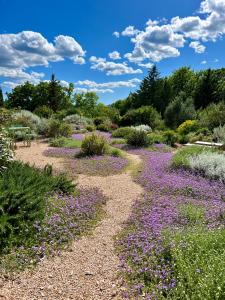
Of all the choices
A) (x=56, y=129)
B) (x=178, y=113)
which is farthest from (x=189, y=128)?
(x=56, y=129)

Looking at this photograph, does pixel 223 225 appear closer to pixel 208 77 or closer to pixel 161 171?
pixel 161 171

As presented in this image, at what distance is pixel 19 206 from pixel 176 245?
8.73 ft

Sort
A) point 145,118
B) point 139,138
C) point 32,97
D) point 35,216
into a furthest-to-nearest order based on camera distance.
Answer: point 32,97 < point 145,118 < point 139,138 < point 35,216

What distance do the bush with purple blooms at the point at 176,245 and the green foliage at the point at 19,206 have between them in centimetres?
159

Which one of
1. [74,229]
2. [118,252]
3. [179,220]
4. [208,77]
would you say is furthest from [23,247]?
[208,77]

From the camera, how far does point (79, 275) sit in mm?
3699

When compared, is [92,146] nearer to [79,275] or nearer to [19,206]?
[19,206]

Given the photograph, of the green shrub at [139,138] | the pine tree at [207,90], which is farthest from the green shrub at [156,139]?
the pine tree at [207,90]

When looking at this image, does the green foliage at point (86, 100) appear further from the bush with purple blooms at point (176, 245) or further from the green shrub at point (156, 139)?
the bush with purple blooms at point (176, 245)

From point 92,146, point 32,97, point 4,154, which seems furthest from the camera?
point 32,97

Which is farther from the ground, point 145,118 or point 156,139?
point 145,118

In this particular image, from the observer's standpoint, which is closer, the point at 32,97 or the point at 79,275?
the point at 79,275

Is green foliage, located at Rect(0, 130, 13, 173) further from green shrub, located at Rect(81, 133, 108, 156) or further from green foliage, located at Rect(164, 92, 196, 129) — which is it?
green foliage, located at Rect(164, 92, 196, 129)

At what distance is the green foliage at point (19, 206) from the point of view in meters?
4.22
